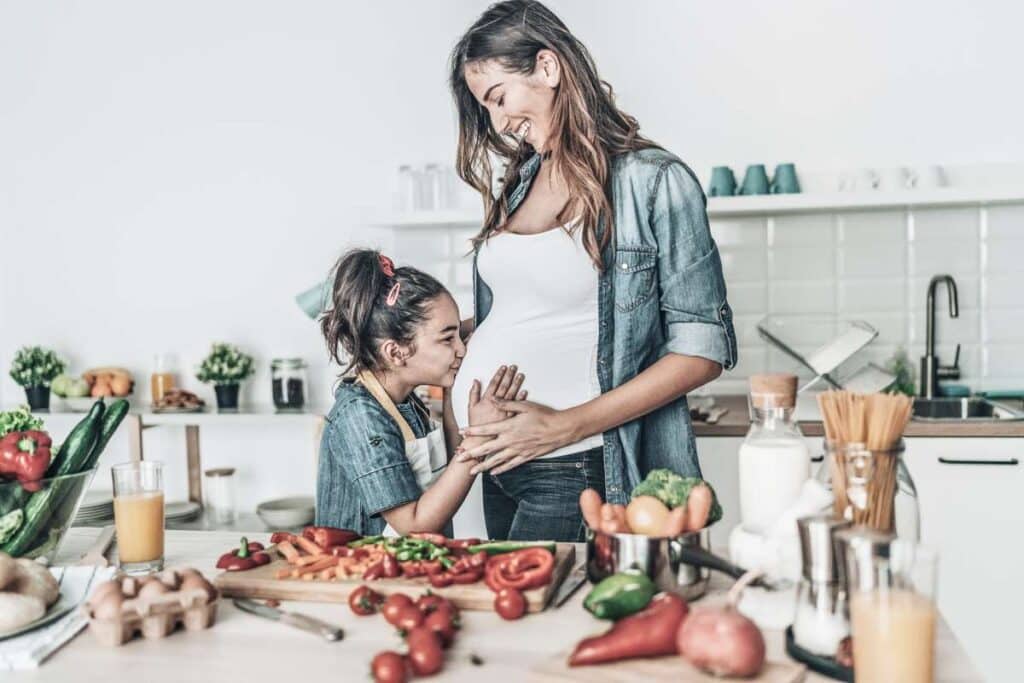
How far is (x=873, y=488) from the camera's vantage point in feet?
3.84

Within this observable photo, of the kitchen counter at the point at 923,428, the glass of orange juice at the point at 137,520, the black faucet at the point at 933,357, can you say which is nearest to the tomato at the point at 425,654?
the glass of orange juice at the point at 137,520

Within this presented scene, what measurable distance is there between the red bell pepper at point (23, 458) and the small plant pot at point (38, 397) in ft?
7.91

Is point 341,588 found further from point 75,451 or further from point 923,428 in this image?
point 923,428

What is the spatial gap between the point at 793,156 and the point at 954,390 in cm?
96

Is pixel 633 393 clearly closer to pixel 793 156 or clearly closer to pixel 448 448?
pixel 448 448

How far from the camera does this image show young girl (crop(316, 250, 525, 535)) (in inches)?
73.4

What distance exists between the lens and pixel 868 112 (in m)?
3.47

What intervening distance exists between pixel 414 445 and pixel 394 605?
785 mm

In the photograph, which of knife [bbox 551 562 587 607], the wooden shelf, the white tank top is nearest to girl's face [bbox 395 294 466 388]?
the white tank top

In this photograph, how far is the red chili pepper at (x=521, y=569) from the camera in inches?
52.7

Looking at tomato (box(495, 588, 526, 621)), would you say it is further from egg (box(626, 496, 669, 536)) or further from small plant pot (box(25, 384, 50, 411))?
small plant pot (box(25, 384, 50, 411))

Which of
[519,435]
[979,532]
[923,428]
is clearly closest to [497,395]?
[519,435]

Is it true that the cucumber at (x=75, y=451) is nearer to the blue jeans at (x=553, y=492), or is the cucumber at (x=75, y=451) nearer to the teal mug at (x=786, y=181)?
the blue jeans at (x=553, y=492)

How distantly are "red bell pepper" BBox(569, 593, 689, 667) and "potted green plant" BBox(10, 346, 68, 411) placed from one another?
10.5 feet
